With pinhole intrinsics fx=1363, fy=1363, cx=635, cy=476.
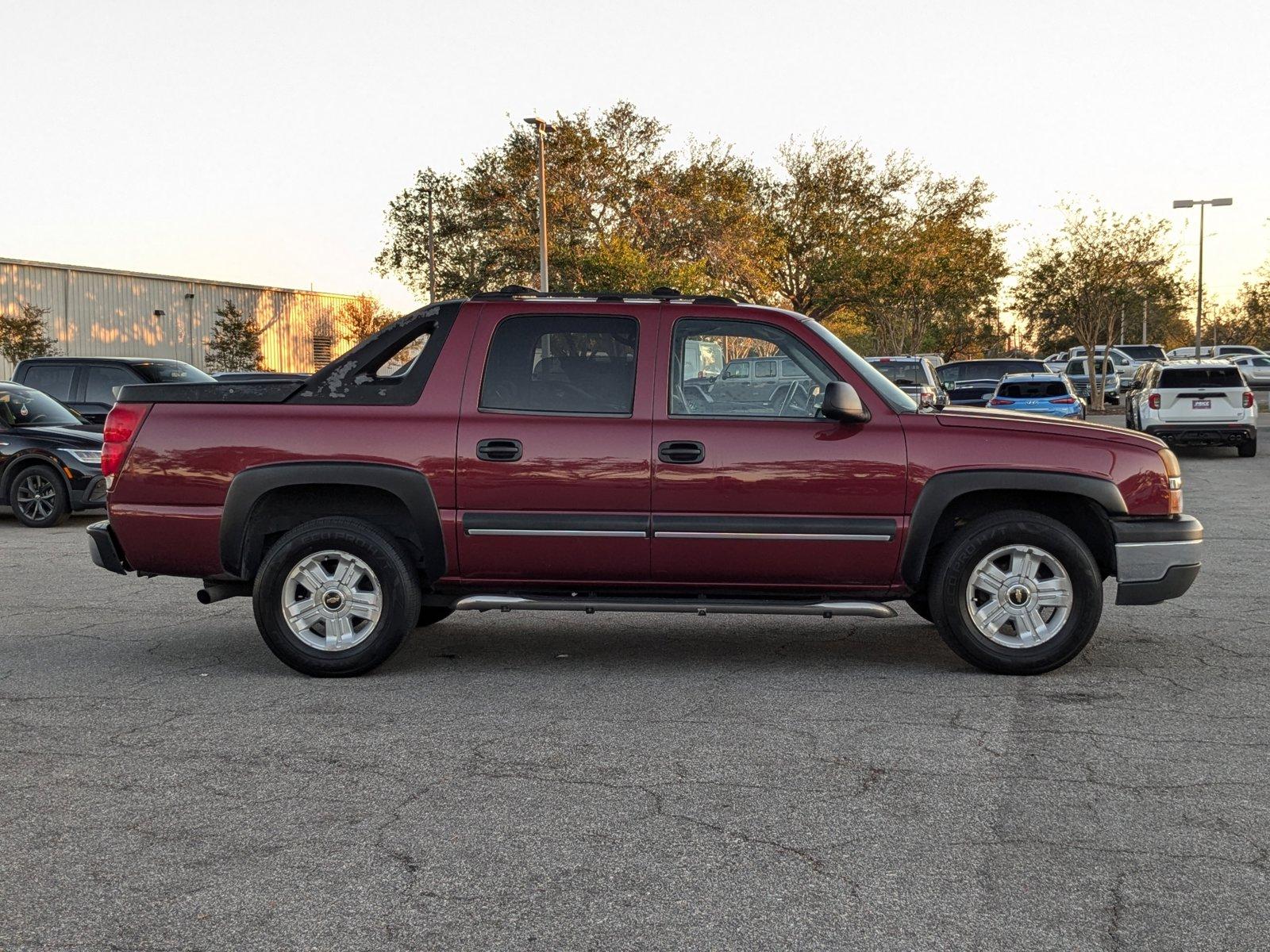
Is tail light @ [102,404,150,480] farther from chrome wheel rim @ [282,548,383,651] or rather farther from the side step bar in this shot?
the side step bar

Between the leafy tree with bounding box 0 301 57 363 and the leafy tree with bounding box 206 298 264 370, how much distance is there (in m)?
9.60

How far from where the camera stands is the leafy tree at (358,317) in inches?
2371

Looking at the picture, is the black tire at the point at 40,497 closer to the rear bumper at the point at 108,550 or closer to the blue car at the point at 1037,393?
the rear bumper at the point at 108,550

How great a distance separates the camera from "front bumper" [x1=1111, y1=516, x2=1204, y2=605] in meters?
6.79

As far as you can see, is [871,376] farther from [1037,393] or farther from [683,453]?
[1037,393]

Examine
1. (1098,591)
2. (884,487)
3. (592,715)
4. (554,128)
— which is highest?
(554,128)

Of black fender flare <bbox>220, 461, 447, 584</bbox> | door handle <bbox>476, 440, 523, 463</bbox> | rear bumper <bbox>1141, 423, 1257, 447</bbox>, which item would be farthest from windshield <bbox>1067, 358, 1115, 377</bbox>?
black fender flare <bbox>220, 461, 447, 584</bbox>

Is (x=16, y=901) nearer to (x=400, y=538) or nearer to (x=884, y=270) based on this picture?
(x=400, y=538)

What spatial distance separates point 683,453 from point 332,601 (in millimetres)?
1932

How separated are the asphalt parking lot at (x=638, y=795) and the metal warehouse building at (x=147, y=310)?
3880 centimetres

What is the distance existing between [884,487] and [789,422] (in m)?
0.56

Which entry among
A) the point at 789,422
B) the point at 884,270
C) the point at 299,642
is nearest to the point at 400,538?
the point at 299,642

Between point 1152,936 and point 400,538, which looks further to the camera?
point 400,538

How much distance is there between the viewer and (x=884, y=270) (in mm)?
50750
